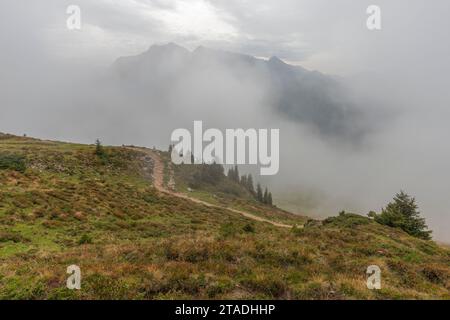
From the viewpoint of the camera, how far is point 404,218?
36.9m

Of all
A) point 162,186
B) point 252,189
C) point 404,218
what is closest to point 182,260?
point 404,218

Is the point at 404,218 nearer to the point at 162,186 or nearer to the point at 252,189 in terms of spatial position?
the point at 162,186

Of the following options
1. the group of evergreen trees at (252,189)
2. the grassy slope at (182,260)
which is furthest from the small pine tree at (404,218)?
the group of evergreen trees at (252,189)

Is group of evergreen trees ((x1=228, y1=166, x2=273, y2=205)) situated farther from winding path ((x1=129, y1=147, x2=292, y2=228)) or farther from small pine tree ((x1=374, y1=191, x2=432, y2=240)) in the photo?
small pine tree ((x1=374, y1=191, x2=432, y2=240))

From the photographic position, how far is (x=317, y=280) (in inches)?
453

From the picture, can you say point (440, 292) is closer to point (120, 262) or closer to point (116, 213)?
point (120, 262)

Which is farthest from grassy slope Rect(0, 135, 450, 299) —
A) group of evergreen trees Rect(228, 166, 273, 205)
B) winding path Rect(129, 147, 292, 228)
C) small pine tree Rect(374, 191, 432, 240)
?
group of evergreen trees Rect(228, 166, 273, 205)

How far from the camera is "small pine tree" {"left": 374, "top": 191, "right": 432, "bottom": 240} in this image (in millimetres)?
36125

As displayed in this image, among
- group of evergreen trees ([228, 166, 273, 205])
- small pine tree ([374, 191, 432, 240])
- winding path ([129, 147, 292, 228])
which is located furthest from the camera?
group of evergreen trees ([228, 166, 273, 205])

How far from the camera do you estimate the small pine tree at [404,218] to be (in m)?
36.1

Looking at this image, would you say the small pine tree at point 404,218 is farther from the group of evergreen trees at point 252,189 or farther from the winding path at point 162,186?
the group of evergreen trees at point 252,189

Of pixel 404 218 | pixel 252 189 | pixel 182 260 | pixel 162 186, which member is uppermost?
pixel 252 189
